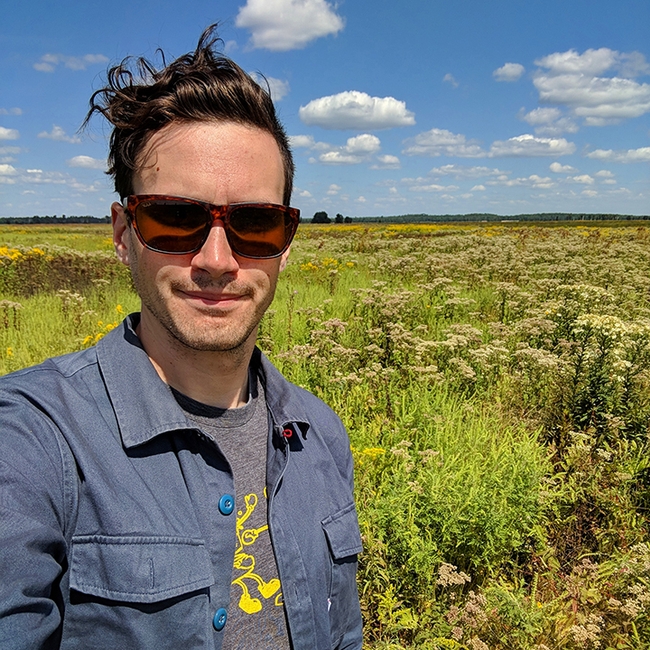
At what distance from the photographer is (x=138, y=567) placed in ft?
3.51

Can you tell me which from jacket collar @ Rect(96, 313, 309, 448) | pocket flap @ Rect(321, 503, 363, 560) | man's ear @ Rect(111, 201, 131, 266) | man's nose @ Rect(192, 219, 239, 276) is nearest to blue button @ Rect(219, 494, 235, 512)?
jacket collar @ Rect(96, 313, 309, 448)

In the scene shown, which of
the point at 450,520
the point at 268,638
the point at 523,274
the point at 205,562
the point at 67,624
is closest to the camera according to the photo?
the point at 67,624

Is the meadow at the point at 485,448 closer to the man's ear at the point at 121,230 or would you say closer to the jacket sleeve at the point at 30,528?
the jacket sleeve at the point at 30,528

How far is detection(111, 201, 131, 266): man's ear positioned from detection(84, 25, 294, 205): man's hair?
54 mm

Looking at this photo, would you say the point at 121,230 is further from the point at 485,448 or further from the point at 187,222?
the point at 485,448

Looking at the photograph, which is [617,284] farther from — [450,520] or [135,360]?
[135,360]

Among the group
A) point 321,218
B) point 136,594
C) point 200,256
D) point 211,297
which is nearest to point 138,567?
point 136,594

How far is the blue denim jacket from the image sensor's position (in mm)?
950

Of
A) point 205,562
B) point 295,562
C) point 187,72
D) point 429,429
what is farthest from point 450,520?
point 187,72

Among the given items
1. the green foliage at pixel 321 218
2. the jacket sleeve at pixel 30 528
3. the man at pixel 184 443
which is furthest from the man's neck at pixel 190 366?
the green foliage at pixel 321 218

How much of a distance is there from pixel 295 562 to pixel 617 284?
29.0ft

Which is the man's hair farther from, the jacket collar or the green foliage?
the green foliage

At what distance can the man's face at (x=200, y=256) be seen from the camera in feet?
4.49

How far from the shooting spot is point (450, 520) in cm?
285
